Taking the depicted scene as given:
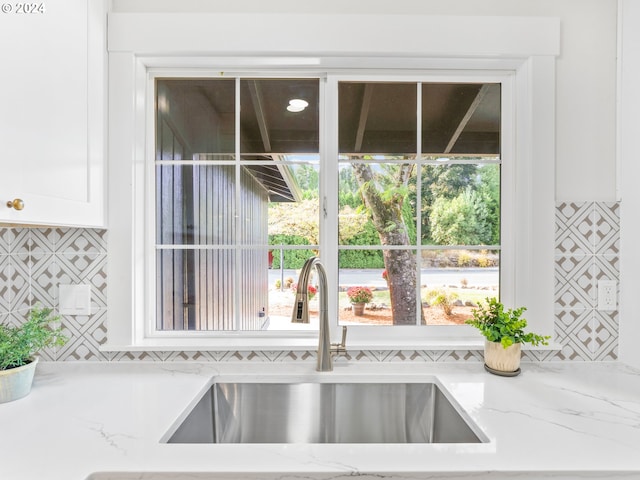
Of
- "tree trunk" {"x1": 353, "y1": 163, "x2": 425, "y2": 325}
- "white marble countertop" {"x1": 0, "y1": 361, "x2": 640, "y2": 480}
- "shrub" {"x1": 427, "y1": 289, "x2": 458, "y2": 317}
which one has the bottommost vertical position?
"white marble countertop" {"x1": 0, "y1": 361, "x2": 640, "y2": 480}

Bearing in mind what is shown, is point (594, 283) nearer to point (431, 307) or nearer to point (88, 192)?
point (431, 307)

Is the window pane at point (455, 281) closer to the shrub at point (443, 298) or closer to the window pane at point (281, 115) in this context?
the shrub at point (443, 298)

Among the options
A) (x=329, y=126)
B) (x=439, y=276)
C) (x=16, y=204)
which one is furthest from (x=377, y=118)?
(x=16, y=204)

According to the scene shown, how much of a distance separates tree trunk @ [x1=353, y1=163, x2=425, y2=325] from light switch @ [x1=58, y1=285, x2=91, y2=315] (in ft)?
3.53

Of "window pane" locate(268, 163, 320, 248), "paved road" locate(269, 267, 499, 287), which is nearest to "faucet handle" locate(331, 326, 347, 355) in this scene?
"paved road" locate(269, 267, 499, 287)

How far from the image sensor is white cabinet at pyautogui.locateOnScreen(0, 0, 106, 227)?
90 cm

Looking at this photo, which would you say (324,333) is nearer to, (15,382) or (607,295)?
(15,382)

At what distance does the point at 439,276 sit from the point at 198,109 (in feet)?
3.72

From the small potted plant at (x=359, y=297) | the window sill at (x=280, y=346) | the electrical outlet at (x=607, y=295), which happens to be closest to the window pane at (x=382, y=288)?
the small potted plant at (x=359, y=297)

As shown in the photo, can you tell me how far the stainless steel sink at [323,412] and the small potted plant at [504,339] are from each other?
0.72 ft

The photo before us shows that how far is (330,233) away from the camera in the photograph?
1.41 metres

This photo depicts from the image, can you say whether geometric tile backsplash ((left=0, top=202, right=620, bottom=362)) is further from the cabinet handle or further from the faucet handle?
the cabinet handle

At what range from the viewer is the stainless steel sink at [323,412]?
1.19m

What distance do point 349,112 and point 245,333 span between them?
94cm
